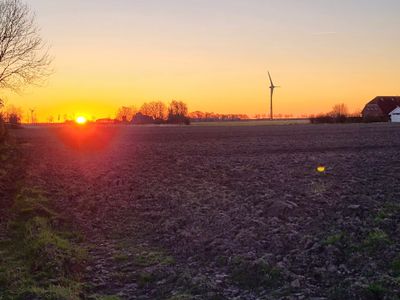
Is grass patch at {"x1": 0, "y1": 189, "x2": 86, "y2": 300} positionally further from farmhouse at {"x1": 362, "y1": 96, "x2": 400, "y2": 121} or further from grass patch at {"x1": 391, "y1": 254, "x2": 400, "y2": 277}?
farmhouse at {"x1": 362, "y1": 96, "x2": 400, "y2": 121}

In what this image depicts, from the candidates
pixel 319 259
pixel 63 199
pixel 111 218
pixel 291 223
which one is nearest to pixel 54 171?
pixel 63 199

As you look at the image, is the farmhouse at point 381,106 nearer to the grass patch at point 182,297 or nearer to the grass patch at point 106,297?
the grass patch at point 182,297

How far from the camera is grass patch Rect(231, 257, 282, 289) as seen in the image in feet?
29.0

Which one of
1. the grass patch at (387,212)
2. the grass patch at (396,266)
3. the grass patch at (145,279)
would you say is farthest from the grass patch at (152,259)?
the grass patch at (387,212)

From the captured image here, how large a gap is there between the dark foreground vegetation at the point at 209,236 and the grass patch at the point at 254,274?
0.07ft

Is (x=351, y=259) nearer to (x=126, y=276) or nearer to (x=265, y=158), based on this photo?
(x=126, y=276)

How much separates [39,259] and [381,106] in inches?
5217

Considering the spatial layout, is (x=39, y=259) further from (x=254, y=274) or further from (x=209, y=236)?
(x=254, y=274)

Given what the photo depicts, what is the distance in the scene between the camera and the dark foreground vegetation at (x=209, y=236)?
28.8 feet

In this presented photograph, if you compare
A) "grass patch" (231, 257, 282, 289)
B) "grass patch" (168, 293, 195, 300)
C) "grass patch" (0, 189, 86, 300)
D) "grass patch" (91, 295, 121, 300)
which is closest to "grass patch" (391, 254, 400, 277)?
"grass patch" (231, 257, 282, 289)

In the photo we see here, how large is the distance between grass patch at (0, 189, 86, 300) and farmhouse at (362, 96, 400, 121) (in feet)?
410

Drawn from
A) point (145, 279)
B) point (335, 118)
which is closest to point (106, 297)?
point (145, 279)

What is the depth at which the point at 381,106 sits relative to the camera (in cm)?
13062

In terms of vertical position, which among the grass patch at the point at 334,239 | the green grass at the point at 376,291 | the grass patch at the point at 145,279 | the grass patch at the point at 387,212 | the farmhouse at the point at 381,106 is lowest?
the grass patch at the point at 145,279
